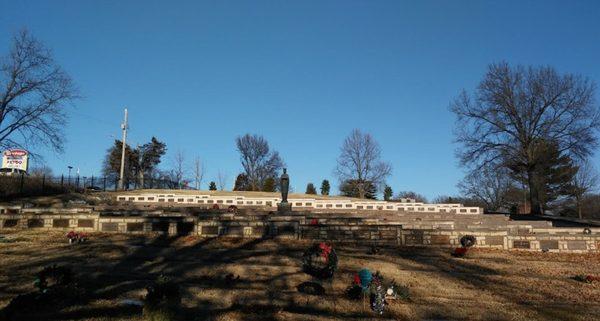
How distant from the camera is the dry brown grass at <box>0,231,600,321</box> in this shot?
25.4 ft

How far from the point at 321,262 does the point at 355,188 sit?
179ft

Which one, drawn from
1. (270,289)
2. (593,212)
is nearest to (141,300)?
(270,289)

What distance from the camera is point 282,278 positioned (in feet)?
32.2

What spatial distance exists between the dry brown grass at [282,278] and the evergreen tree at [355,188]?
1931 inches

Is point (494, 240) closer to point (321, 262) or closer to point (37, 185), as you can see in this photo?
point (321, 262)

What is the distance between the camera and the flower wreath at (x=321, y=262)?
9.89 metres

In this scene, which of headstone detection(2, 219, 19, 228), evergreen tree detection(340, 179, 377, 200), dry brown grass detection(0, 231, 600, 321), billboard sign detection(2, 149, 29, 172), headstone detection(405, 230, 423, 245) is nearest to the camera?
dry brown grass detection(0, 231, 600, 321)

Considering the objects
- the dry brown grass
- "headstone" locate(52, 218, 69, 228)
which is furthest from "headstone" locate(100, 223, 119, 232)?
"headstone" locate(52, 218, 69, 228)

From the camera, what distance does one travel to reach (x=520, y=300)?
8828 millimetres

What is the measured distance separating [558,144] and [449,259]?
23031mm

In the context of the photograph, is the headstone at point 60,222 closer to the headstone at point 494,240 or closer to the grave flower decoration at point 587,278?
the headstone at point 494,240

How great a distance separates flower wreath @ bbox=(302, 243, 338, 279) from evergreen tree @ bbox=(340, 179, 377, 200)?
5194cm

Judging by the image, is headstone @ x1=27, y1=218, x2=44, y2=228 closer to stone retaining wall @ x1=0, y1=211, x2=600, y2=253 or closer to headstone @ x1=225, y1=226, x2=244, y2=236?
stone retaining wall @ x1=0, y1=211, x2=600, y2=253

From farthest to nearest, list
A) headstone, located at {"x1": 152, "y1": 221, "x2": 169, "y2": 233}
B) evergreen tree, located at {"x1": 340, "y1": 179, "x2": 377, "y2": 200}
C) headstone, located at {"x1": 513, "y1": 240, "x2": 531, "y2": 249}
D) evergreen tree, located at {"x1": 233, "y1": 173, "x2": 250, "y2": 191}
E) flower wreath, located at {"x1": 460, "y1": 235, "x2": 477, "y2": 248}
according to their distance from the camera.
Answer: evergreen tree, located at {"x1": 233, "y1": 173, "x2": 250, "y2": 191} < evergreen tree, located at {"x1": 340, "y1": 179, "x2": 377, "y2": 200} < headstone, located at {"x1": 152, "y1": 221, "x2": 169, "y2": 233} < headstone, located at {"x1": 513, "y1": 240, "x2": 531, "y2": 249} < flower wreath, located at {"x1": 460, "y1": 235, "x2": 477, "y2": 248}
